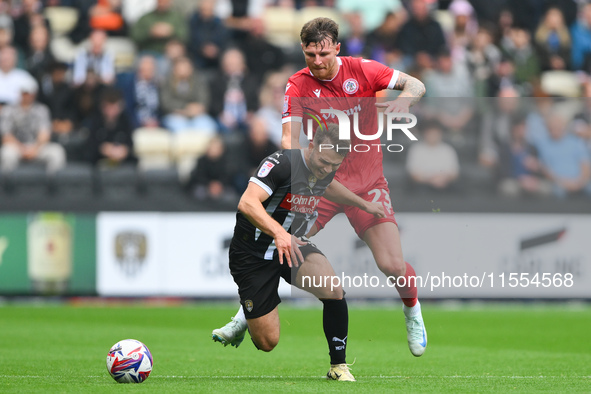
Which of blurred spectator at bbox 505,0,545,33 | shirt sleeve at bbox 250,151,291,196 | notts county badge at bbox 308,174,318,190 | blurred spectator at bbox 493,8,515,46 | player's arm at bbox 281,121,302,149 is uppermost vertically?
blurred spectator at bbox 505,0,545,33

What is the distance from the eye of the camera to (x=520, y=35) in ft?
56.6

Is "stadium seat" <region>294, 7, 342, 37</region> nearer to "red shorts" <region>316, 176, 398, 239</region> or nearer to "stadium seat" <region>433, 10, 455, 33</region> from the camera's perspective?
"stadium seat" <region>433, 10, 455, 33</region>

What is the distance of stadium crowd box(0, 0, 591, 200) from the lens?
43.8 ft

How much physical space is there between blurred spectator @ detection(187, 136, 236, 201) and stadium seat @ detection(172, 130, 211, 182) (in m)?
0.60

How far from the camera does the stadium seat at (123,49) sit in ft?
55.8

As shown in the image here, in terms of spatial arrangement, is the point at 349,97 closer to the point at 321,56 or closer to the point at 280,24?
the point at 321,56

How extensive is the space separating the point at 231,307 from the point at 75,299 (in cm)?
221

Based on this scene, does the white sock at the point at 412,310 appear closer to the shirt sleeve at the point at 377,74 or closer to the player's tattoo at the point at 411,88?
the player's tattoo at the point at 411,88

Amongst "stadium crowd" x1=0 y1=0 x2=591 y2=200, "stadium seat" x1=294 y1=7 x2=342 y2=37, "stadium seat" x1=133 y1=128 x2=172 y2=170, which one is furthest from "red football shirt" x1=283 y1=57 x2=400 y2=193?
"stadium seat" x1=294 y1=7 x2=342 y2=37

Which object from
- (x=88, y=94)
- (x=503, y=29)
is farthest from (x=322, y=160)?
(x=503, y=29)

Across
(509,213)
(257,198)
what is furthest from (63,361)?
(509,213)

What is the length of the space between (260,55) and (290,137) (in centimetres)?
953

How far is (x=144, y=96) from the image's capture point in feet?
51.8

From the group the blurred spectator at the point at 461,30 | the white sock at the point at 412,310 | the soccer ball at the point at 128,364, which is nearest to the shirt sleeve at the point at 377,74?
the white sock at the point at 412,310
